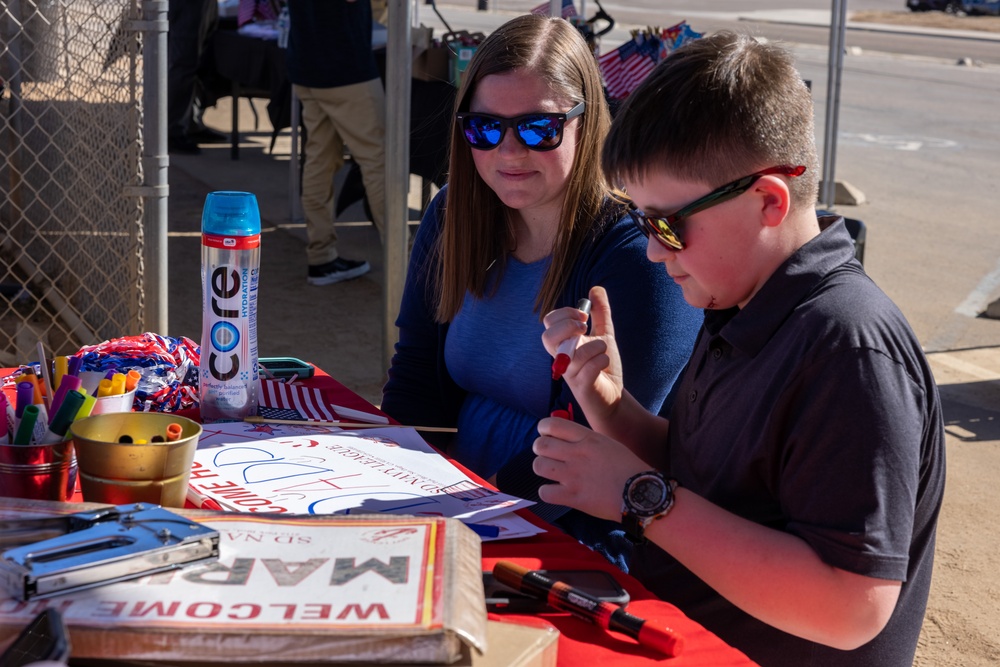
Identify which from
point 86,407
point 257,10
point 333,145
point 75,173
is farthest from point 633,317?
point 257,10

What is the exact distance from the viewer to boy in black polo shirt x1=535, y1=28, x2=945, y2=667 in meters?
1.26

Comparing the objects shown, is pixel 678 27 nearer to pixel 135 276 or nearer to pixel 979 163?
pixel 135 276

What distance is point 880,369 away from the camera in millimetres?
1279

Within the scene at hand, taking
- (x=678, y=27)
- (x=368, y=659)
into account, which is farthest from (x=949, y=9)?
(x=368, y=659)

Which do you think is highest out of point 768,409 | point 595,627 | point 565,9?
point 565,9

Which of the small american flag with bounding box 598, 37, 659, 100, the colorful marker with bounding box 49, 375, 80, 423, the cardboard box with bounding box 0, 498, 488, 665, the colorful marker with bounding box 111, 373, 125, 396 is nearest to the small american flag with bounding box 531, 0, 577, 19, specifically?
the small american flag with bounding box 598, 37, 659, 100

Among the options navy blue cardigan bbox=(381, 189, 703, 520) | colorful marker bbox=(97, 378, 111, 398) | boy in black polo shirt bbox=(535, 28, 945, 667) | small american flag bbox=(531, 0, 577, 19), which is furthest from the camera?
small american flag bbox=(531, 0, 577, 19)

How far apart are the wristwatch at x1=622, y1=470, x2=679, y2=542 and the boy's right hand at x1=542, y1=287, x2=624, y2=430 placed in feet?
0.90

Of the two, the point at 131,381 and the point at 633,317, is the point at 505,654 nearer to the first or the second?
the point at 131,381

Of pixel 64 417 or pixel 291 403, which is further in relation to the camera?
pixel 291 403

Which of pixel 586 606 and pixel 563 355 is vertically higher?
pixel 563 355

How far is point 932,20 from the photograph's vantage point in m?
34.2

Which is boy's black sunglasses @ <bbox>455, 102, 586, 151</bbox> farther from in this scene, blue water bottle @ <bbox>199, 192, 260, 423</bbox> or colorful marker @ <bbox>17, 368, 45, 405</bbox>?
colorful marker @ <bbox>17, 368, 45, 405</bbox>

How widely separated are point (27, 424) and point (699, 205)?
90cm
